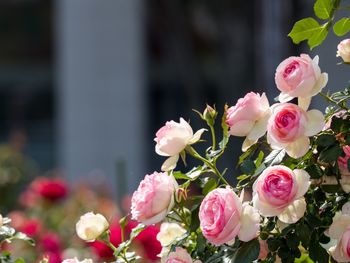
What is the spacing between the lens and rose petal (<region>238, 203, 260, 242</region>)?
1795mm

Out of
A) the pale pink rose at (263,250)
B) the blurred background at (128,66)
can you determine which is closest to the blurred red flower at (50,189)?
the blurred background at (128,66)

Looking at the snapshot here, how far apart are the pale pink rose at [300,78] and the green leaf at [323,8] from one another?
13cm

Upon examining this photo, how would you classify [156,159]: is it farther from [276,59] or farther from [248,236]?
[248,236]

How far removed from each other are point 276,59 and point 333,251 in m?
7.88

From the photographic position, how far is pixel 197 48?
17.8 metres

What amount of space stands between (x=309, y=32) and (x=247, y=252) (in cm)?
43

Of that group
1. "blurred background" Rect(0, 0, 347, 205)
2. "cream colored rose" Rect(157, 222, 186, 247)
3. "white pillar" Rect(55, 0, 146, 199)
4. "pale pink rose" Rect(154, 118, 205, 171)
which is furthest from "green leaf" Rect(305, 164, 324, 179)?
"white pillar" Rect(55, 0, 146, 199)

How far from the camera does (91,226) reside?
2.04 m

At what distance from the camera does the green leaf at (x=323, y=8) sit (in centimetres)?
196

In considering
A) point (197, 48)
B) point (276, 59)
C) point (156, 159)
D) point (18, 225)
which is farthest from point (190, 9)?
point (18, 225)

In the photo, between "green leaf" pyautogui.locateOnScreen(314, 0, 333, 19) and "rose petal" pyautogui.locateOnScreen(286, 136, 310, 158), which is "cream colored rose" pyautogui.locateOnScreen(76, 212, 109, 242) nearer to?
"rose petal" pyautogui.locateOnScreen(286, 136, 310, 158)

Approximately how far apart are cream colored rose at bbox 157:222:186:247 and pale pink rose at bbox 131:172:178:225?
231 millimetres

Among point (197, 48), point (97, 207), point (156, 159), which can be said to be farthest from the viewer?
point (197, 48)

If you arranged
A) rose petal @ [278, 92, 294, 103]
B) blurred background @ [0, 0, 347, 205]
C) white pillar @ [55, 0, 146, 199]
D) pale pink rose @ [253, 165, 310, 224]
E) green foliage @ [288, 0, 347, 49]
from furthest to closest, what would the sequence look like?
white pillar @ [55, 0, 146, 199]
blurred background @ [0, 0, 347, 205]
green foliage @ [288, 0, 347, 49]
rose petal @ [278, 92, 294, 103]
pale pink rose @ [253, 165, 310, 224]
